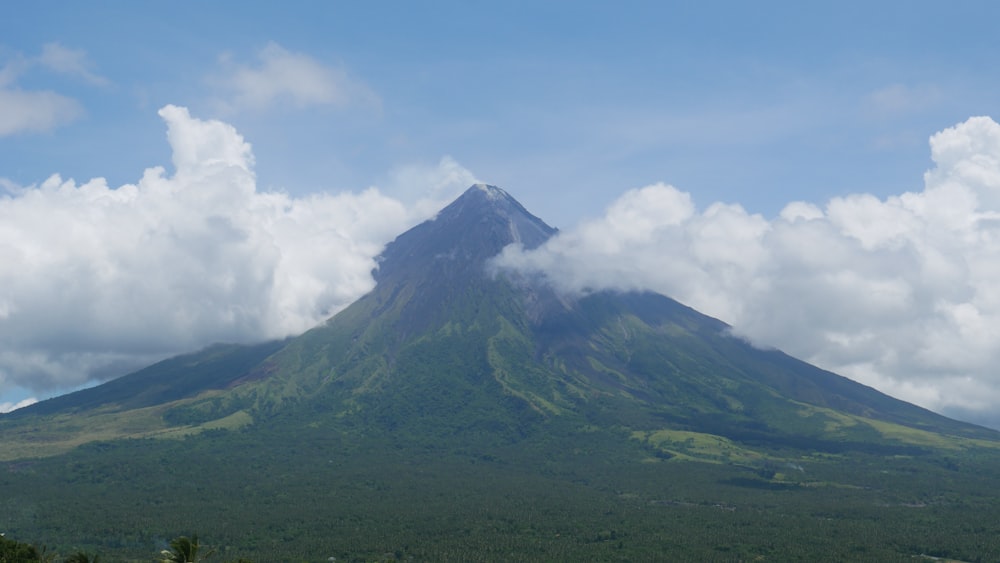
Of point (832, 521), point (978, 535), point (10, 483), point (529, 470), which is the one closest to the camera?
point (978, 535)

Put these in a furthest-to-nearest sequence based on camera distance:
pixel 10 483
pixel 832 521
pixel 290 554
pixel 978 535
Answer: pixel 10 483
pixel 832 521
pixel 978 535
pixel 290 554

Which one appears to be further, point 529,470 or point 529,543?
point 529,470

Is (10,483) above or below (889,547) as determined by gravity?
above

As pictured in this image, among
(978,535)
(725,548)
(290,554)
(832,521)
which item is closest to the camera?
(290,554)

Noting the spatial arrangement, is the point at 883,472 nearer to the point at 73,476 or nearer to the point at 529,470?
the point at 529,470

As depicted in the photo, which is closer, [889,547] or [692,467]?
[889,547]

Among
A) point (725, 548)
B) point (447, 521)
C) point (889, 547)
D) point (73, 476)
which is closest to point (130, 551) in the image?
point (447, 521)

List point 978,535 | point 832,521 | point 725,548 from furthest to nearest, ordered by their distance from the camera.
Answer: point 832,521
point 978,535
point 725,548

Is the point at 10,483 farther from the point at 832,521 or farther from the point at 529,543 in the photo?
the point at 832,521

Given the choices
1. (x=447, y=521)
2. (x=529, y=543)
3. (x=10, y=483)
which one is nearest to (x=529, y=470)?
(x=447, y=521)
